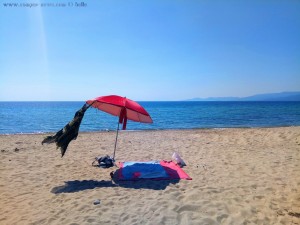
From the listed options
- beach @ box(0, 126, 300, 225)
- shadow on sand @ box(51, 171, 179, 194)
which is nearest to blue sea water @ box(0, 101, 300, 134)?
shadow on sand @ box(51, 171, 179, 194)

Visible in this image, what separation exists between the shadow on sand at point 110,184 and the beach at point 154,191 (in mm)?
25

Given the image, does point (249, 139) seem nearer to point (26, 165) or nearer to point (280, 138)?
point (280, 138)

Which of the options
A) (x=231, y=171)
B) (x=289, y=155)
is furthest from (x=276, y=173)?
(x=289, y=155)

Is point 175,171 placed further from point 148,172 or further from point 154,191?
point 154,191

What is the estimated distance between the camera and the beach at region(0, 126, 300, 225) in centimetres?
492

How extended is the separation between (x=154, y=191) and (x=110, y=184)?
4.23ft

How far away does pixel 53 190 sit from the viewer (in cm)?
640

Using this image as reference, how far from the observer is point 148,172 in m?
7.54

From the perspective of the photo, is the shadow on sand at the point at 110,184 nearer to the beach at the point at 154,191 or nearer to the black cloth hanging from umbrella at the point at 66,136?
the beach at the point at 154,191

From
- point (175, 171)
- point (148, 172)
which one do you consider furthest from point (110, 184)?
point (175, 171)

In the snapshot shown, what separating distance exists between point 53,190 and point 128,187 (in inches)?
73.4

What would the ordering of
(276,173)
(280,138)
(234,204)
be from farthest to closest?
(280,138), (276,173), (234,204)

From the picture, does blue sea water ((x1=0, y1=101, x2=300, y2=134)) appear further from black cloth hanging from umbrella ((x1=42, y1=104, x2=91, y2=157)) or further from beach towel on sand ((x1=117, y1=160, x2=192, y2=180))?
beach towel on sand ((x1=117, y1=160, x2=192, y2=180))

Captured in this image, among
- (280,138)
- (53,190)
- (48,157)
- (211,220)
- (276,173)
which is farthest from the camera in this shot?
(280,138)
